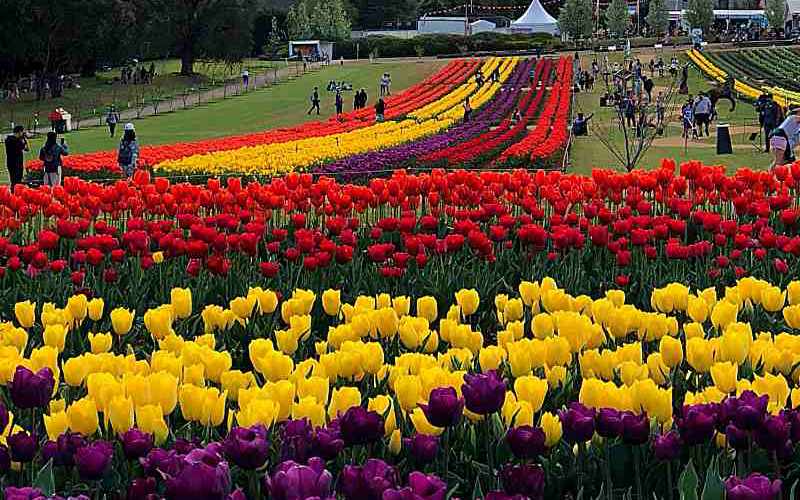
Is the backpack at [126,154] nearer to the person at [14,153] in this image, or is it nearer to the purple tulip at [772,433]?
the person at [14,153]

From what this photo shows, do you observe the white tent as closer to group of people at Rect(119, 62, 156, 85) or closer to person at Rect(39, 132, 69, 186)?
group of people at Rect(119, 62, 156, 85)

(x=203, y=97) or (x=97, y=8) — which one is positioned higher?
(x=97, y=8)

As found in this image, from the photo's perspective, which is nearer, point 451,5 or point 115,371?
point 115,371

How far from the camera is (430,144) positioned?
2930cm

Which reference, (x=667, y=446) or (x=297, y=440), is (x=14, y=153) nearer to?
(x=297, y=440)

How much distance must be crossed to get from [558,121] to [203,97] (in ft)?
98.0

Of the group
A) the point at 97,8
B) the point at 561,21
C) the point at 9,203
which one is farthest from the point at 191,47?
the point at 9,203

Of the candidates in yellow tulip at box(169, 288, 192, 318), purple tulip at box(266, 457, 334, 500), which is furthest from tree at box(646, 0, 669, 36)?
purple tulip at box(266, 457, 334, 500)

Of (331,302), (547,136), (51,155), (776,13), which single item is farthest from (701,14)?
(331,302)

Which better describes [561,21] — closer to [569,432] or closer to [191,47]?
[191,47]

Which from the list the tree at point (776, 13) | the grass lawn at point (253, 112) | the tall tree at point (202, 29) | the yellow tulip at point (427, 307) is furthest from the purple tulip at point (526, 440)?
the tree at point (776, 13)

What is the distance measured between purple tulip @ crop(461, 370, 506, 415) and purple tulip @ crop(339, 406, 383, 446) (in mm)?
→ 272

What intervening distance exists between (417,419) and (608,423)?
0.57 meters

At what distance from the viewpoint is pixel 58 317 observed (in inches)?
215
